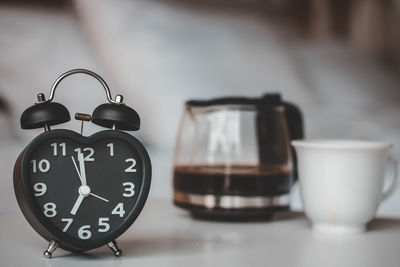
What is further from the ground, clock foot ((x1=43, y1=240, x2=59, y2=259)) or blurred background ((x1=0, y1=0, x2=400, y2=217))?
blurred background ((x1=0, y1=0, x2=400, y2=217))

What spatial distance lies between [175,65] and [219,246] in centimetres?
68

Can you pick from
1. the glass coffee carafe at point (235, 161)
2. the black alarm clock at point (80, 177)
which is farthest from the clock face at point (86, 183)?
the glass coffee carafe at point (235, 161)

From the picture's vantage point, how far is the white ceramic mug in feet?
2.23

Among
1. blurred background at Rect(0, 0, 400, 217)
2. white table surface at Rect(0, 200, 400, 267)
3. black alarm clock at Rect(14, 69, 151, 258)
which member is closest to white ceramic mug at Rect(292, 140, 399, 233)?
white table surface at Rect(0, 200, 400, 267)

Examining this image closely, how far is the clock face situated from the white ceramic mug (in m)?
0.27

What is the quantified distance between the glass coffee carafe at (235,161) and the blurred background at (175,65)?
13.6 inches

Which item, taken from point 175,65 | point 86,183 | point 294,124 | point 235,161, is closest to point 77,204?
point 86,183

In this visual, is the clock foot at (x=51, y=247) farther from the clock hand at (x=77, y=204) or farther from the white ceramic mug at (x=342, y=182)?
the white ceramic mug at (x=342, y=182)

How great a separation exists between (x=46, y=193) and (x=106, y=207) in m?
0.06

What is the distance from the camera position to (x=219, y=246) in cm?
60

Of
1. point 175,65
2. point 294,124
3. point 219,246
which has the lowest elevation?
point 219,246

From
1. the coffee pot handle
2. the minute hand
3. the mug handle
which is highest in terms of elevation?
the coffee pot handle

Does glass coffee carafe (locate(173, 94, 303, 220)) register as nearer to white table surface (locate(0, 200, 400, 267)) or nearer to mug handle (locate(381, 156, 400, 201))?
white table surface (locate(0, 200, 400, 267))

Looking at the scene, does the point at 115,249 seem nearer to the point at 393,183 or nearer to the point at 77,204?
the point at 77,204
